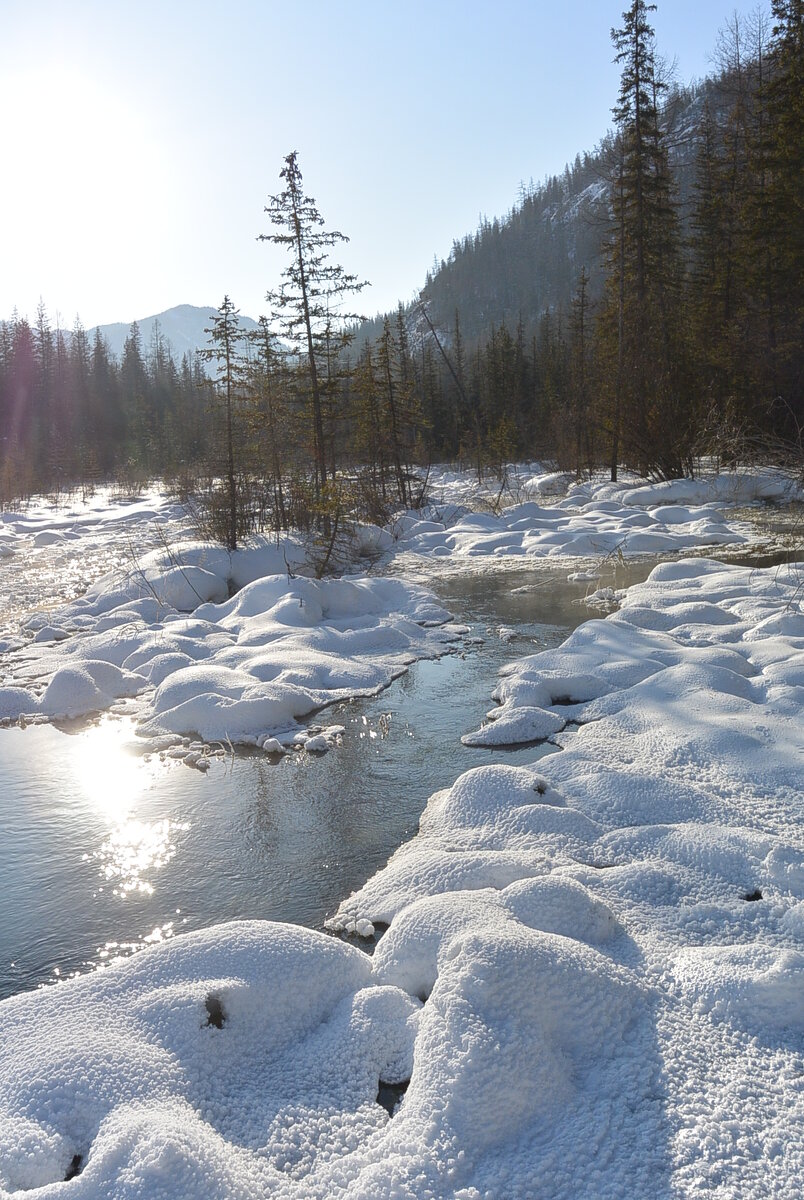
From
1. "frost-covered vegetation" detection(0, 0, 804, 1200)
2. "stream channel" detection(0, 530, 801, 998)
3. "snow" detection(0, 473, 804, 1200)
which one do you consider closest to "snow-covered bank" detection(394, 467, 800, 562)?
"frost-covered vegetation" detection(0, 0, 804, 1200)

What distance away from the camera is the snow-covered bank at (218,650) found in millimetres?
5840

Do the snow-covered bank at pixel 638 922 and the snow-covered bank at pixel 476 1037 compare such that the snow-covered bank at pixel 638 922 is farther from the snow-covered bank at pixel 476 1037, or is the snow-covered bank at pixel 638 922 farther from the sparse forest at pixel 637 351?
the sparse forest at pixel 637 351

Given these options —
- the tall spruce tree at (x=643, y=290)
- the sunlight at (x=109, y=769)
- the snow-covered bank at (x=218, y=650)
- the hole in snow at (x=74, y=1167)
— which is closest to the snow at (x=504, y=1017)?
the hole in snow at (x=74, y=1167)

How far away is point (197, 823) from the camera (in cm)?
430

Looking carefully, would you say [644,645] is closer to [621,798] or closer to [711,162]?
[621,798]

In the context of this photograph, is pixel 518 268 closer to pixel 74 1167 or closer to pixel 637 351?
pixel 637 351

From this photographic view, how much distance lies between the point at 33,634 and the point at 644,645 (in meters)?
7.12

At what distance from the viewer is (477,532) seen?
49.6ft

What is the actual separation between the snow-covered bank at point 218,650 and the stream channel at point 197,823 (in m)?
0.36

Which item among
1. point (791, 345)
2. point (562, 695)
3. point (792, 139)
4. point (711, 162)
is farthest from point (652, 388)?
point (562, 695)

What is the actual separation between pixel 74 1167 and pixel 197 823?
232 centimetres

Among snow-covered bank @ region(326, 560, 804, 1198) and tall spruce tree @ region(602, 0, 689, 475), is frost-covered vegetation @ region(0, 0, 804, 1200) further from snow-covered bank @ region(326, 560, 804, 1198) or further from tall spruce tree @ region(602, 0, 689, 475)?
tall spruce tree @ region(602, 0, 689, 475)

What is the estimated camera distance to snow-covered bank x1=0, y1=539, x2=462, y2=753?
5840mm

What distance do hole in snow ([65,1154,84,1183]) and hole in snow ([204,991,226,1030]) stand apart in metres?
0.53
